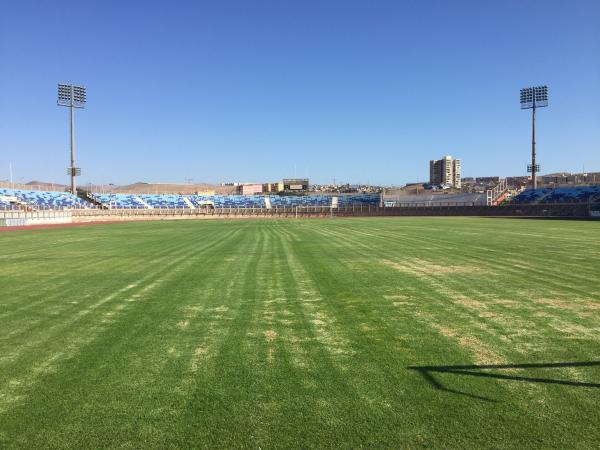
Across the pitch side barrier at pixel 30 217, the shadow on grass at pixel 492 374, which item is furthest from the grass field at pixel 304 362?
the pitch side barrier at pixel 30 217

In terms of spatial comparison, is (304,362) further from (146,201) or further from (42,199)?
(146,201)

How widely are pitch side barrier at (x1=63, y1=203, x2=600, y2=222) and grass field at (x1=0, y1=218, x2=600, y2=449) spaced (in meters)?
68.7

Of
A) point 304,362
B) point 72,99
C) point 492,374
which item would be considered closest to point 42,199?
point 72,99

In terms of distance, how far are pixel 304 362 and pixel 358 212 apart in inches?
3778

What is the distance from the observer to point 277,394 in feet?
16.8

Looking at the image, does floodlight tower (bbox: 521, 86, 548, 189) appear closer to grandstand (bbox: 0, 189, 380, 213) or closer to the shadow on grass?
grandstand (bbox: 0, 189, 380, 213)

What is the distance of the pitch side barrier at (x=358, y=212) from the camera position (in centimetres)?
7531

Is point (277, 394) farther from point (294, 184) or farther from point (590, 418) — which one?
point (294, 184)

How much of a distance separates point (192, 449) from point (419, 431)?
2.29 m

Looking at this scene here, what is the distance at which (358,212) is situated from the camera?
331ft

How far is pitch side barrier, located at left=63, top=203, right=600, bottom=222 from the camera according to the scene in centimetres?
7531

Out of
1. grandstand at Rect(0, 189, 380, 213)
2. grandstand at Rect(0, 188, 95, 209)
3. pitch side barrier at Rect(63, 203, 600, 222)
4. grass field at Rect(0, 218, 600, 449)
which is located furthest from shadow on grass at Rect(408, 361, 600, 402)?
grandstand at Rect(0, 188, 95, 209)

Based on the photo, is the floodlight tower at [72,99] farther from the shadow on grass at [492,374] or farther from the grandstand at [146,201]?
the shadow on grass at [492,374]

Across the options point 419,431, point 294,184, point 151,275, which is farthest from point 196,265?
point 294,184
